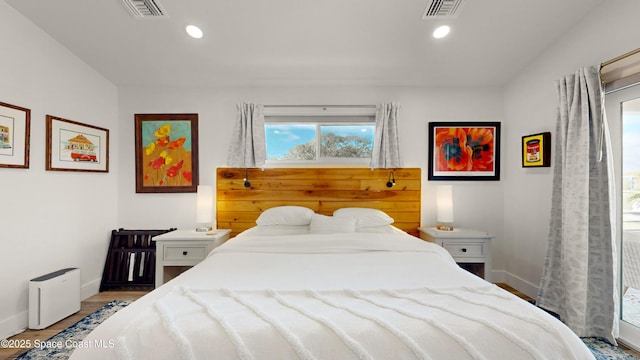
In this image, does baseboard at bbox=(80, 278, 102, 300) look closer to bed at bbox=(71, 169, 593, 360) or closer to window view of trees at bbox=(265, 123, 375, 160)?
bed at bbox=(71, 169, 593, 360)

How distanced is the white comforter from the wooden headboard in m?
1.51

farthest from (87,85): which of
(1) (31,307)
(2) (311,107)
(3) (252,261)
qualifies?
(3) (252,261)

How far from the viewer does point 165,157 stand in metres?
3.03

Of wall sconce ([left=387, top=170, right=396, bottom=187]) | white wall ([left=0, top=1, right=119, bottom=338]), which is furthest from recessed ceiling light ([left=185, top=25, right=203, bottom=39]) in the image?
wall sconce ([left=387, top=170, right=396, bottom=187])

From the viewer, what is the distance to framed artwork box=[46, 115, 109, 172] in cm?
235

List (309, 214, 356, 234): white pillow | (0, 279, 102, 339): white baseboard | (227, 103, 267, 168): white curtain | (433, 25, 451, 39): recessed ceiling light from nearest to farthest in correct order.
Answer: (0, 279, 102, 339): white baseboard < (433, 25, 451, 39): recessed ceiling light < (309, 214, 356, 234): white pillow < (227, 103, 267, 168): white curtain

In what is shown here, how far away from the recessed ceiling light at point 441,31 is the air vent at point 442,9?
0.39 ft

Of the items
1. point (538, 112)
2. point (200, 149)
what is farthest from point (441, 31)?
point (200, 149)

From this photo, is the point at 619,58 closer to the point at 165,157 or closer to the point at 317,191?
the point at 317,191

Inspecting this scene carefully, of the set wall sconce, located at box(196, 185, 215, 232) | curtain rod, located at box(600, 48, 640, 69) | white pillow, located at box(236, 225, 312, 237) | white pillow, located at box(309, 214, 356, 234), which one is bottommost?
white pillow, located at box(236, 225, 312, 237)

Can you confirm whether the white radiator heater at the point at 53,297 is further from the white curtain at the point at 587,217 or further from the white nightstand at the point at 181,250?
the white curtain at the point at 587,217

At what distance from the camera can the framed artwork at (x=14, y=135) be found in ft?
6.45

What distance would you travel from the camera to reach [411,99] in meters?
3.05

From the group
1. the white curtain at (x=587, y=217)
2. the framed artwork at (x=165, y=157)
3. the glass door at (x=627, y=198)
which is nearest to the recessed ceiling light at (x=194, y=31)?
the framed artwork at (x=165, y=157)
